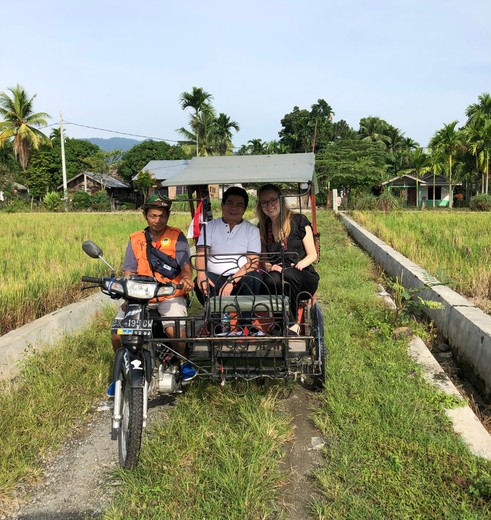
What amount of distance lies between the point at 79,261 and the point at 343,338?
456 centimetres

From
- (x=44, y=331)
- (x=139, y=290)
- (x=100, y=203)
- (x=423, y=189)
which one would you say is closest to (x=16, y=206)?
(x=100, y=203)

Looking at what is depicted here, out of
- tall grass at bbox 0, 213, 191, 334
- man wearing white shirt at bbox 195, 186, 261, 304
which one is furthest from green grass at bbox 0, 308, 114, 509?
man wearing white shirt at bbox 195, 186, 261, 304

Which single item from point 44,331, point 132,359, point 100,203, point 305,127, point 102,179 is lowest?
point 44,331

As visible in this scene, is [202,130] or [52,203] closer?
[52,203]

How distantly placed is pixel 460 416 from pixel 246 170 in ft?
7.47

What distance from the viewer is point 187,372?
334 cm

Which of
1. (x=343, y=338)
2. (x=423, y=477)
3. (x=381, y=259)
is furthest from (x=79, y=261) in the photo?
(x=423, y=477)

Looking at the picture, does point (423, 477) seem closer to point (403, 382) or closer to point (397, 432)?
point (397, 432)

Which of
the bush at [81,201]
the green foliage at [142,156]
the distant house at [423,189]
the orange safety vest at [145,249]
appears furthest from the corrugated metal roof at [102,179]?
the orange safety vest at [145,249]

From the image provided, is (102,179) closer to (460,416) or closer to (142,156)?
(142,156)

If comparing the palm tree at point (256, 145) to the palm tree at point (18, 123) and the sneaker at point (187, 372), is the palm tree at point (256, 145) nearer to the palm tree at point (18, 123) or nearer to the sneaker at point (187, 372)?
the palm tree at point (18, 123)

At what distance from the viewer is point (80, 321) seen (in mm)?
5168

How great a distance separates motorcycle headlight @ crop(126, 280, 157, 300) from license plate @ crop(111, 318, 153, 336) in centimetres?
15

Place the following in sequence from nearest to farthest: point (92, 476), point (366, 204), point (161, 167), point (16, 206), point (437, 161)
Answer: point (92, 476) < point (366, 204) < point (16, 206) < point (437, 161) < point (161, 167)
